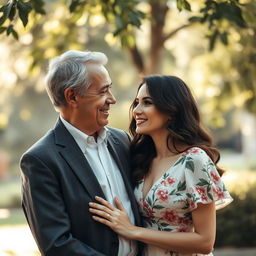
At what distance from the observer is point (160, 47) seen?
9.77 metres

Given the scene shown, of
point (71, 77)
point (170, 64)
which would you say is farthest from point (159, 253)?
point (170, 64)

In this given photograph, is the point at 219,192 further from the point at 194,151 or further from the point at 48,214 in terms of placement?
the point at 48,214

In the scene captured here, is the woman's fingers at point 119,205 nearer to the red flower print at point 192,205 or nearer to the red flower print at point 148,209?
the red flower print at point 148,209

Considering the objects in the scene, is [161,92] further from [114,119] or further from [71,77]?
[114,119]

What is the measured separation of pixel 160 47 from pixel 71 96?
5.97 m

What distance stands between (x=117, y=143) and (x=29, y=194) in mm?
852

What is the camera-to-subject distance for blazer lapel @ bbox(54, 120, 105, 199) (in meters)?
3.78

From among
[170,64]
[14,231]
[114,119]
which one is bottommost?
[14,231]

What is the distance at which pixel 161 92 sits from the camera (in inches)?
158

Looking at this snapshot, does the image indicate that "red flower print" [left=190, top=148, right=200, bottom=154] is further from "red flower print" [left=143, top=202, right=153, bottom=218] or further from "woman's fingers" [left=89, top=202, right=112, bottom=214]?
"woman's fingers" [left=89, top=202, right=112, bottom=214]

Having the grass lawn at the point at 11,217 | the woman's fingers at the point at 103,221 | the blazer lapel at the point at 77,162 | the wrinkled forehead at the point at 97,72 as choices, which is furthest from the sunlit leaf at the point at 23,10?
the grass lawn at the point at 11,217

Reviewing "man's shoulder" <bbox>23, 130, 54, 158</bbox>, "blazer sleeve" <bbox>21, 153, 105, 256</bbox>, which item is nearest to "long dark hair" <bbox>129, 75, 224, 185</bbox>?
"man's shoulder" <bbox>23, 130, 54, 158</bbox>

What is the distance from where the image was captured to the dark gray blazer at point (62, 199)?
362 centimetres

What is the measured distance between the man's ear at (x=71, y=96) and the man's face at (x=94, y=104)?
3cm
